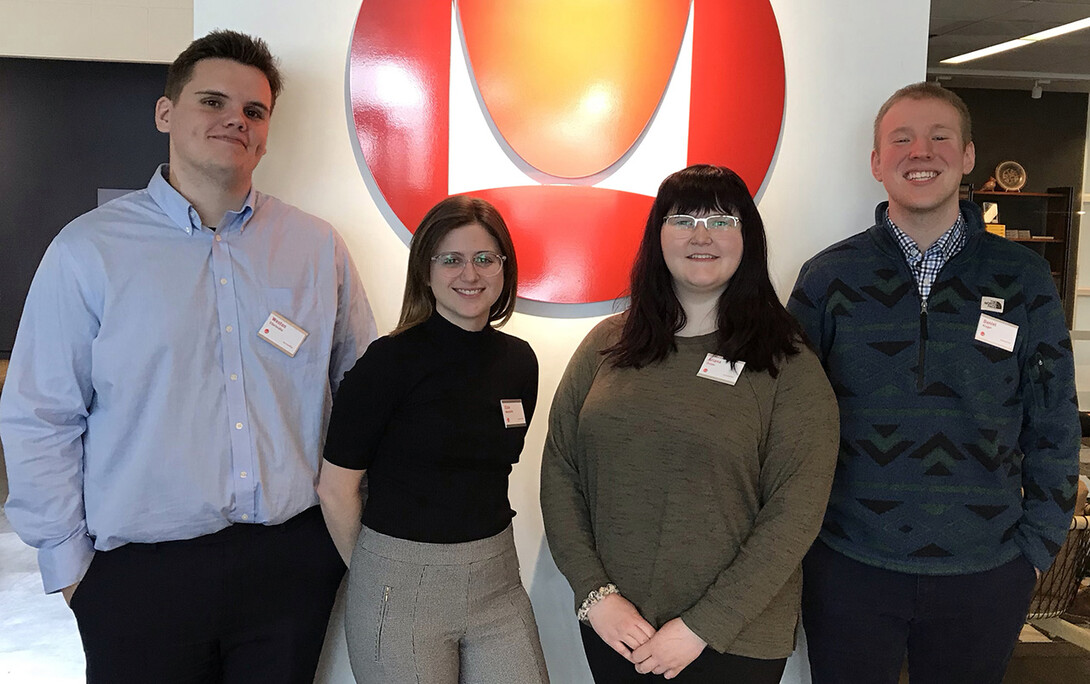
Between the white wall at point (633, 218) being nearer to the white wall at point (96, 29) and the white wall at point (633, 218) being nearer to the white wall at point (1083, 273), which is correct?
the white wall at point (96, 29)

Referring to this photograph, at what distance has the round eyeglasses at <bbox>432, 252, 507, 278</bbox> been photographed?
1718 mm

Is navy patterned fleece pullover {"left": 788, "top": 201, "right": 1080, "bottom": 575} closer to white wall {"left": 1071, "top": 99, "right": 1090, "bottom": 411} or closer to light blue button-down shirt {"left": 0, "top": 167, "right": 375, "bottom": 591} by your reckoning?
light blue button-down shirt {"left": 0, "top": 167, "right": 375, "bottom": 591}

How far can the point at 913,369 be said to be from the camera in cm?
184

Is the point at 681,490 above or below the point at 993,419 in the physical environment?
below

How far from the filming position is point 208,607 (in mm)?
1698

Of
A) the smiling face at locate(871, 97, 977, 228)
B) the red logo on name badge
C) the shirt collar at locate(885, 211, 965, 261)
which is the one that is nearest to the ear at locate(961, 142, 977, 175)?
the smiling face at locate(871, 97, 977, 228)

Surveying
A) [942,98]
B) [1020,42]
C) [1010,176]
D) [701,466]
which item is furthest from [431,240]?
[1010,176]

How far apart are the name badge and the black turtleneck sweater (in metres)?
0.01

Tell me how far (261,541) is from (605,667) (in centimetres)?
80

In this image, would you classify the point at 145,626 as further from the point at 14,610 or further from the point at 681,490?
the point at 14,610

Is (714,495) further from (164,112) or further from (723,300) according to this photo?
(164,112)

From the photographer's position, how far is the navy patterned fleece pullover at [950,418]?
181 centimetres

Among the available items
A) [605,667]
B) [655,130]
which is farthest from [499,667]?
[655,130]

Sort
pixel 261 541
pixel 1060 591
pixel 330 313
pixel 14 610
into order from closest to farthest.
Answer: pixel 261 541
pixel 330 313
pixel 1060 591
pixel 14 610
